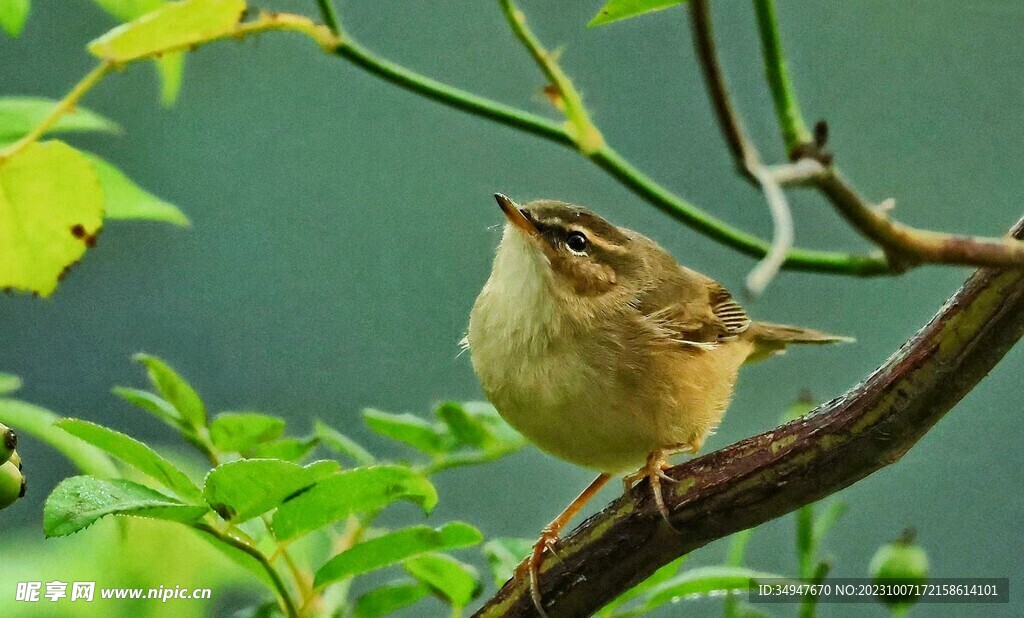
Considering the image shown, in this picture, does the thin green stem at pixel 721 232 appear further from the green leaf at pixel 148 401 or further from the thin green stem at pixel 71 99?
the green leaf at pixel 148 401

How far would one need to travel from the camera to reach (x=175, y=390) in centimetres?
122

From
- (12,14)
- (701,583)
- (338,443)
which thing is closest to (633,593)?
(701,583)

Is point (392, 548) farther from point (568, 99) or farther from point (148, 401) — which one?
point (568, 99)

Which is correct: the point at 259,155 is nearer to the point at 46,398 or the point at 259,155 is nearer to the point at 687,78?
the point at 46,398

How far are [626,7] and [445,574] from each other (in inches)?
28.8

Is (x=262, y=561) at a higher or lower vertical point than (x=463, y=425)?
lower

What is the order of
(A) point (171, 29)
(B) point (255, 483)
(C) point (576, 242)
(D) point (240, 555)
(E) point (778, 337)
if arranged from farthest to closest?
(E) point (778, 337) → (C) point (576, 242) → (D) point (240, 555) → (B) point (255, 483) → (A) point (171, 29)

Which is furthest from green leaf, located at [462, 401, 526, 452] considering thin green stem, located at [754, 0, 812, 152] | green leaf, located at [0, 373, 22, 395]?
thin green stem, located at [754, 0, 812, 152]

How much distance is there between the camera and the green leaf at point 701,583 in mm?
1286

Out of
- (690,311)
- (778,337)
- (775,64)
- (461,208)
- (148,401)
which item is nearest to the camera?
(775,64)

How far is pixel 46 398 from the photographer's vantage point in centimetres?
316

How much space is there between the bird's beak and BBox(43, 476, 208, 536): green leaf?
2.74 feet

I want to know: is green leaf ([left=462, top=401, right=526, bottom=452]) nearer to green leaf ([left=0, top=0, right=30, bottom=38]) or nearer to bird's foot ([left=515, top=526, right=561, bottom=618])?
bird's foot ([left=515, top=526, right=561, bottom=618])

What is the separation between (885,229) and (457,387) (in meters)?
3.39
